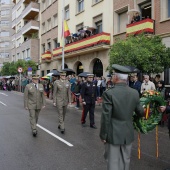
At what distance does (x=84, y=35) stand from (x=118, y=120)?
19.9m

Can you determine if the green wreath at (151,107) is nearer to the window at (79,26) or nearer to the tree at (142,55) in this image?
the tree at (142,55)

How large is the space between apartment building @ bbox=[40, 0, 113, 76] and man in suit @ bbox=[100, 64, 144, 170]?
1694cm

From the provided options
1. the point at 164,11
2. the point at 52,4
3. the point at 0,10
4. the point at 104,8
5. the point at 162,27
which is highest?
the point at 0,10

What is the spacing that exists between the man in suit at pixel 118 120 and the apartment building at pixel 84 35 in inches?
667

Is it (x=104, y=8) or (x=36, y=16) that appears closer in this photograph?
(x=104, y=8)

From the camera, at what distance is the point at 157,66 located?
12.5m

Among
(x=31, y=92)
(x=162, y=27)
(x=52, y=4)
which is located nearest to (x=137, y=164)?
(x=31, y=92)

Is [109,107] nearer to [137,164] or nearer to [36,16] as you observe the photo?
[137,164]

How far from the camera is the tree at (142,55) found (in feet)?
39.3

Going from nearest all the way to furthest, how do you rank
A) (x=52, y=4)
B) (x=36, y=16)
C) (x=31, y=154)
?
(x=31, y=154) < (x=52, y=4) < (x=36, y=16)

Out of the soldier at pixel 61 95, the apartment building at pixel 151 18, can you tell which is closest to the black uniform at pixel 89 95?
the soldier at pixel 61 95

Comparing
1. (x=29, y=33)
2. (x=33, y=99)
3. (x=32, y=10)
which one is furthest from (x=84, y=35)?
(x=29, y=33)

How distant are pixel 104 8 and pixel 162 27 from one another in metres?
7.25

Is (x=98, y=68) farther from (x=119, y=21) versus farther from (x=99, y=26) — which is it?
(x=119, y=21)
